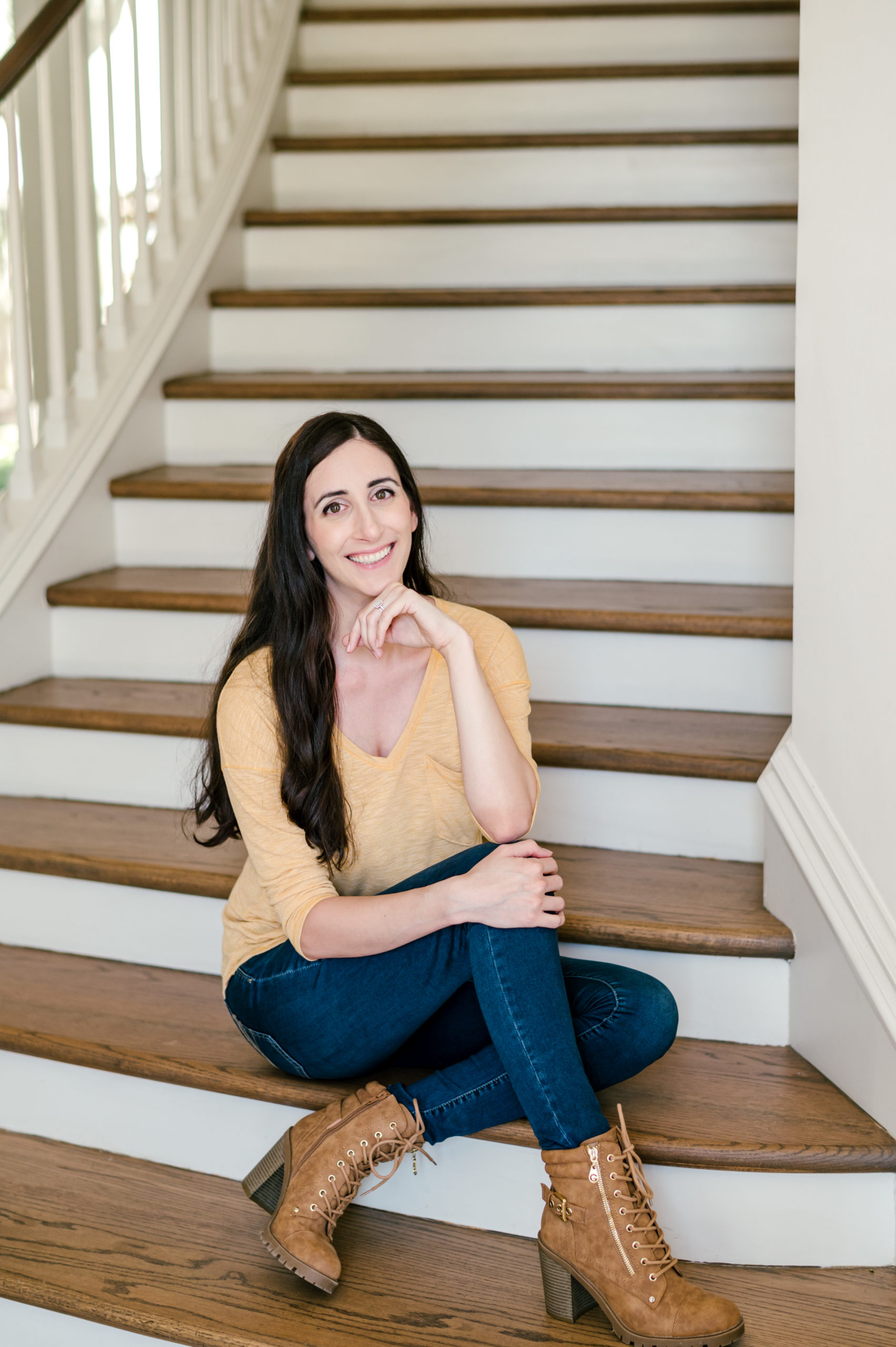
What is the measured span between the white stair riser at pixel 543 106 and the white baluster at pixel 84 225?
34.4 inches

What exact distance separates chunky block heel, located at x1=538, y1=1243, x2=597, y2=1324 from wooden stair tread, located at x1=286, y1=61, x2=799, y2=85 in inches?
110

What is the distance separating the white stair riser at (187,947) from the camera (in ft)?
A: 5.74

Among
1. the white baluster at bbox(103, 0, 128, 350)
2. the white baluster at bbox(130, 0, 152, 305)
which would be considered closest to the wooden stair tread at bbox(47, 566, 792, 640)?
the white baluster at bbox(103, 0, 128, 350)

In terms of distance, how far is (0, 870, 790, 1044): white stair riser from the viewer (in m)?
1.75

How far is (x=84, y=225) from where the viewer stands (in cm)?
259

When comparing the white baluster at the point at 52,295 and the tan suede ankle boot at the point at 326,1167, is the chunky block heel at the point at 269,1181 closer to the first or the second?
the tan suede ankle boot at the point at 326,1167

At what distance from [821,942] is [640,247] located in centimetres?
190

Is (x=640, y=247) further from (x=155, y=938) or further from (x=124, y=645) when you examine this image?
(x=155, y=938)

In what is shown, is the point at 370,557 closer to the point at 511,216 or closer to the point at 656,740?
the point at 656,740

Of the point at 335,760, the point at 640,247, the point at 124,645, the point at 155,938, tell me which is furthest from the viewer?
the point at 640,247

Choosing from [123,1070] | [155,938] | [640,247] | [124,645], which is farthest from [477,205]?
[123,1070]

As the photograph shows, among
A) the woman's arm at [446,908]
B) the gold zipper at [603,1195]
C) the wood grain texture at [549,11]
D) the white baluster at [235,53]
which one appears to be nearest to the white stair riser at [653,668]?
the woman's arm at [446,908]

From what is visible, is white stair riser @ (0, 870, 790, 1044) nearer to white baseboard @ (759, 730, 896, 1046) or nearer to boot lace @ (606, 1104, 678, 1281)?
white baseboard @ (759, 730, 896, 1046)

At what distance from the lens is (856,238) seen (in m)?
1.43
